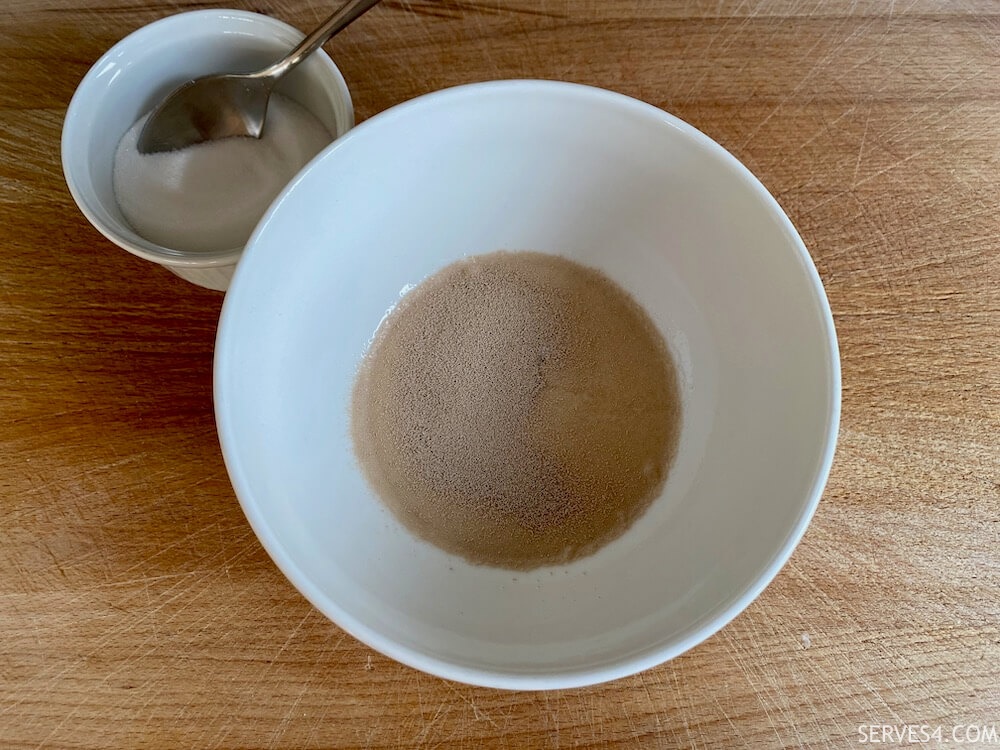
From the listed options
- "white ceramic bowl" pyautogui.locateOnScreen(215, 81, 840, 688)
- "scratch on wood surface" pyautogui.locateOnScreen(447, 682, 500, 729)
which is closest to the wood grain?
"scratch on wood surface" pyautogui.locateOnScreen(447, 682, 500, 729)

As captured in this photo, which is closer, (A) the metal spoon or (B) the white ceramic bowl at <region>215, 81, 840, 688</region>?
(B) the white ceramic bowl at <region>215, 81, 840, 688</region>

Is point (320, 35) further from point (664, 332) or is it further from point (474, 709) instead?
point (474, 709)

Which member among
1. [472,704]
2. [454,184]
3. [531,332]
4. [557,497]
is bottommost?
[472,704]

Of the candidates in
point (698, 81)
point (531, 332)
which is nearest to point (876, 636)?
point (531, 332)

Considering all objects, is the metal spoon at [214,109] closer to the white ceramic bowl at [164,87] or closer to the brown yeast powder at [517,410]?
the white ceramic bowl at [164,87]

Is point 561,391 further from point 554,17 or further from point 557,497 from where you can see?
point 554,17

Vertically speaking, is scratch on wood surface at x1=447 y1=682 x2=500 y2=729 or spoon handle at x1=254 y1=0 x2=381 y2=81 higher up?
spoon handle at x1=254 y1=0 x2=381 y2=81

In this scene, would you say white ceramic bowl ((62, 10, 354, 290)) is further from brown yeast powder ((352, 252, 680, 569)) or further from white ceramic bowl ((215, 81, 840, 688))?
brown yeast powder ((352, 252, 680, 569))
